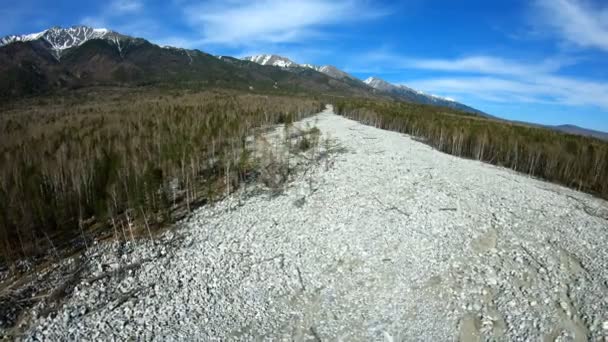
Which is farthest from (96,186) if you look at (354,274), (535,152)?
(535,152)

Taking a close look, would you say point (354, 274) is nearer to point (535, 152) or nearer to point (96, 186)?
point (96, 186)

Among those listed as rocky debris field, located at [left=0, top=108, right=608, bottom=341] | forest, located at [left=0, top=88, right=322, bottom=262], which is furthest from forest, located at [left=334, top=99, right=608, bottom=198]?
forest, located at [left=0, top=88, right=322, bottom=262]

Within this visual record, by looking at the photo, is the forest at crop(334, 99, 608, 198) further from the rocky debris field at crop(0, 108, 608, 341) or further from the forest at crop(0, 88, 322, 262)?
the forest at crop(0, 88, 322, 262)

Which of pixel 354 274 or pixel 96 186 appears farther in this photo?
pixel 96 186

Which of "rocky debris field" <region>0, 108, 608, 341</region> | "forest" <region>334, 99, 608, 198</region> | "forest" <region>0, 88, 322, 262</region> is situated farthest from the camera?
"forest" <region>334, 99, 608, 198</region>

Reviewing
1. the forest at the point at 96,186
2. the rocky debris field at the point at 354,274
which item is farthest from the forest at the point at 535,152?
the forest at the point at 96,186

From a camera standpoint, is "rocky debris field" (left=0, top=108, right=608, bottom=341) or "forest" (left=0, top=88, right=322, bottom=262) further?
"forest" (left=0, top=88, right=322, bottom=262)

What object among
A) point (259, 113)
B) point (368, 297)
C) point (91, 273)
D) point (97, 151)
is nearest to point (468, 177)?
point (368, 297)

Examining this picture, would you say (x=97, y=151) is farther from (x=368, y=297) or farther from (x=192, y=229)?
(x=368, y=297)

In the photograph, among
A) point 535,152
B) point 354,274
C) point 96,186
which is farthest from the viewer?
point 535,152
